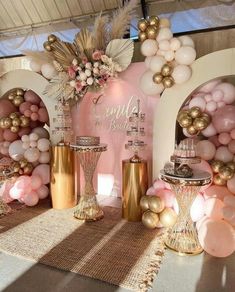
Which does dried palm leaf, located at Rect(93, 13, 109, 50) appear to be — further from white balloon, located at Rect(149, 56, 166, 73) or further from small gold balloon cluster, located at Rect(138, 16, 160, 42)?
white balloon, located at Rect(149, 56, 166, 73)

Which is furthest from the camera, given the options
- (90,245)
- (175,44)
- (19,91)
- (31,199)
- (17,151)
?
(19,91)

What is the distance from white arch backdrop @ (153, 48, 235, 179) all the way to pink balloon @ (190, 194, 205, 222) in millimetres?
459

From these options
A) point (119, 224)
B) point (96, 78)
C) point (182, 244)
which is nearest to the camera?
point (182, 244)

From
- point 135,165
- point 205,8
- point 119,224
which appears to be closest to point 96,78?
point 135,165

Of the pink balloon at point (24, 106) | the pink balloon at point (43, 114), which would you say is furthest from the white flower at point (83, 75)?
the pink balloon at point (24, 106)

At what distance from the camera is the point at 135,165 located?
2.22 m

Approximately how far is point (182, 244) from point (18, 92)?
2.34 m

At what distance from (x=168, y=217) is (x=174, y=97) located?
0.98m

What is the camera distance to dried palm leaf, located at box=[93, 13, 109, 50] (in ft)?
7.77

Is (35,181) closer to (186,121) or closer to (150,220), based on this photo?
(150,220)

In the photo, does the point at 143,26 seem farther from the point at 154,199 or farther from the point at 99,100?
the point at 154,199

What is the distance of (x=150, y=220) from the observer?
6.70ft

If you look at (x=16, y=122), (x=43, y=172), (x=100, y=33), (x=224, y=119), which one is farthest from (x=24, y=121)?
(x=224, y=119)

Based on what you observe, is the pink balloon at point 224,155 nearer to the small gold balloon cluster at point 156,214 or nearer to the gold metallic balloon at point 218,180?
the gold metallic balloon at point 218,180
